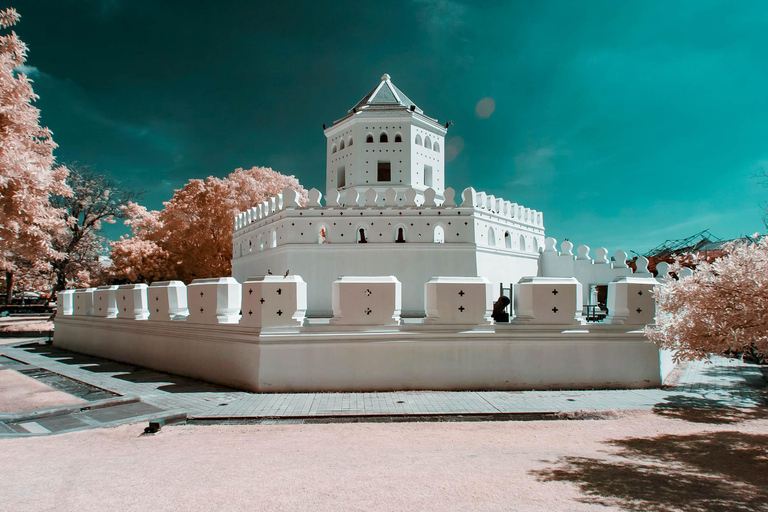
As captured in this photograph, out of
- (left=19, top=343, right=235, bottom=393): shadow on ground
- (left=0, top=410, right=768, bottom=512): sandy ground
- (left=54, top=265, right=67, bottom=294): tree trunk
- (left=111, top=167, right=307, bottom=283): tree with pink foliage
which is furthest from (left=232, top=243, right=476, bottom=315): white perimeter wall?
(left=54, top=265, right=67, bottom=294): tree trunk

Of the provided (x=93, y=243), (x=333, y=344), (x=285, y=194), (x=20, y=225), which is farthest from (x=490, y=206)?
(x=93, y=243)

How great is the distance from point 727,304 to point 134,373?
10.8m

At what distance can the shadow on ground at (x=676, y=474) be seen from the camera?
386cm

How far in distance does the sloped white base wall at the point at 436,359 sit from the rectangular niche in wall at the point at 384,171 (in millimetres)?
17580

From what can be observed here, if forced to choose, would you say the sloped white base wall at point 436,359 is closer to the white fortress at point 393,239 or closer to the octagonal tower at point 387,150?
the white fortress at point 393,239

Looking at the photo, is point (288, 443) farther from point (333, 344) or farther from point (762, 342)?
point (762, 342)

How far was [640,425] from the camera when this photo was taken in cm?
648

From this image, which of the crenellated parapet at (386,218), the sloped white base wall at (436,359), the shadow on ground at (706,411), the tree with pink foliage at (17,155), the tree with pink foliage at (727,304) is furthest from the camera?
the crenellated parapet at (386,218)

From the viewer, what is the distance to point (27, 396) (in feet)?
27.5

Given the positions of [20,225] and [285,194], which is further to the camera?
[285,194]

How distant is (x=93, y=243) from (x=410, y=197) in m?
22.6

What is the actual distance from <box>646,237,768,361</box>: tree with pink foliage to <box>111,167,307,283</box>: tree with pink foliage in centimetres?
2864

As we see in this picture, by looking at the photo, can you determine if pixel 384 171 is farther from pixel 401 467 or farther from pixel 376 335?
pixel 401 467

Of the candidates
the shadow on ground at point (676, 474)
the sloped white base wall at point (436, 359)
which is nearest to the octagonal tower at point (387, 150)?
the sloped white base wall at point (436, 359)
